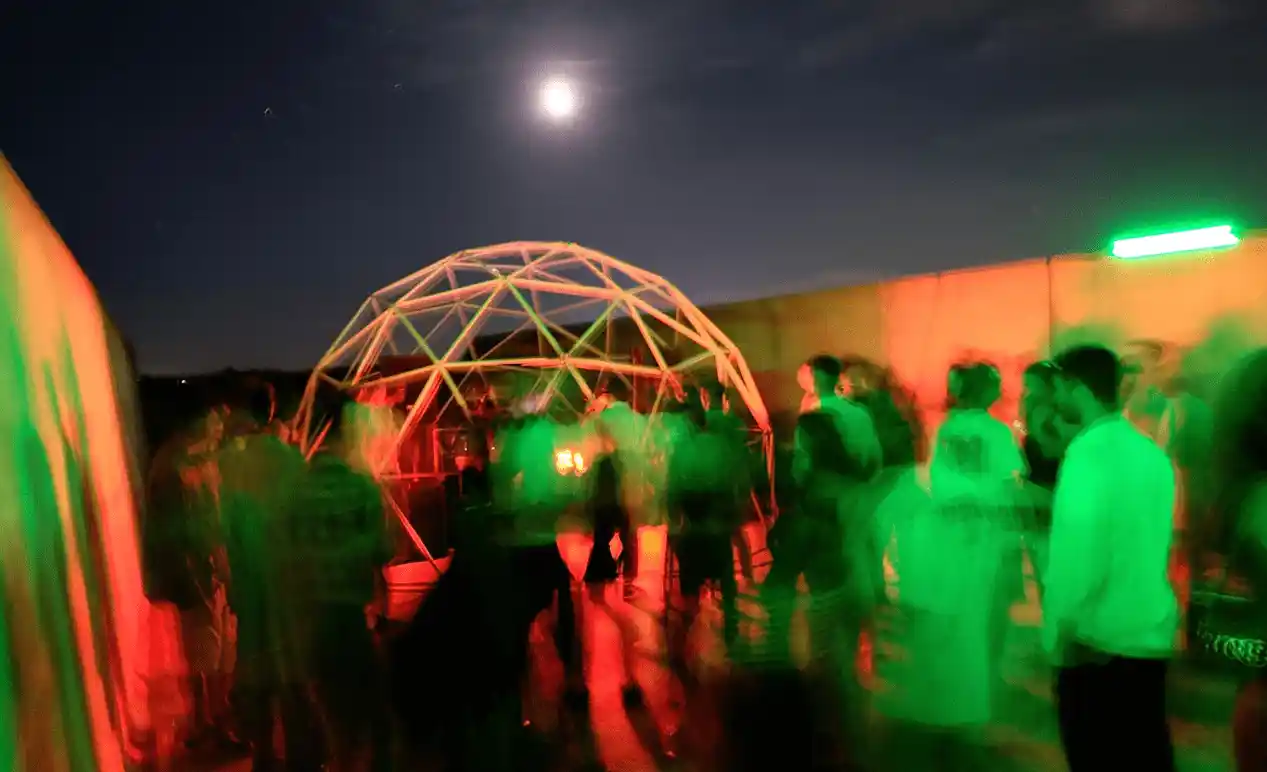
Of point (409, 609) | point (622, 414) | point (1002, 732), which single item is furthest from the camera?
point (409, 609)

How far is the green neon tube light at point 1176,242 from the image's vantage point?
184 inches

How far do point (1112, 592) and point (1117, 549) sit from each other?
0.40ft

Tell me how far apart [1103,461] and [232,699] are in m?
3.95

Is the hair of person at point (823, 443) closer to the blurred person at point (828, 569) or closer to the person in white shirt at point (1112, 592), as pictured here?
the blurred person at point (828, 569)

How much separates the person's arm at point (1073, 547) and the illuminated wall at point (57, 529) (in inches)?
101

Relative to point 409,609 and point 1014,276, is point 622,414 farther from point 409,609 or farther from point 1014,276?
point 1014,276

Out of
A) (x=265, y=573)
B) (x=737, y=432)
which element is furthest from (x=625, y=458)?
(x=265, y=573)

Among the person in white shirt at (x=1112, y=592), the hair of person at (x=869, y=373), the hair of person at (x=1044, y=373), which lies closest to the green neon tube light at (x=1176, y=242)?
the hair of person at (x=869, y=373)

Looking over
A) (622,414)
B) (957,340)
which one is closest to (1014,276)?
(957,340)

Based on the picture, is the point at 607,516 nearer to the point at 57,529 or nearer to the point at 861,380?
the point at 861,380

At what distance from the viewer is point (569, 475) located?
4.67 meters

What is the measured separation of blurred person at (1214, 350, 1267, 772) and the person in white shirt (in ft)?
0.93

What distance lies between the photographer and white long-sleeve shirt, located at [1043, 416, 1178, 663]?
2.34 meters

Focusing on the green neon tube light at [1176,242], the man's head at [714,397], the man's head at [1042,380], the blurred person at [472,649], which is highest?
the green neon tube light at [1176,242]
